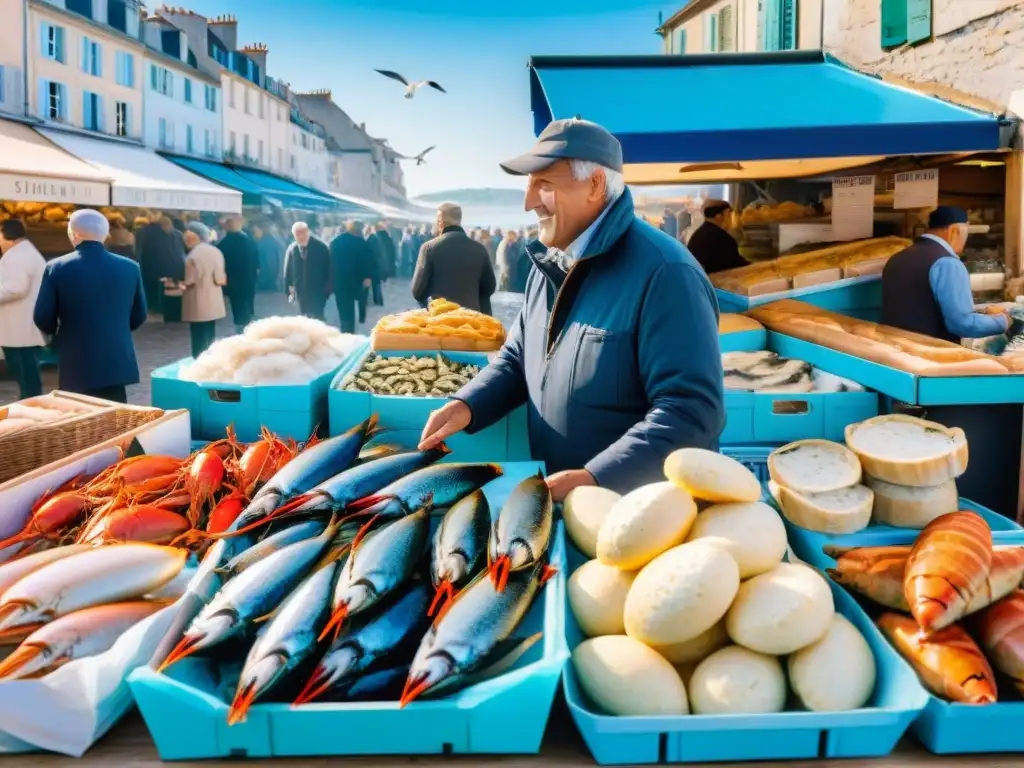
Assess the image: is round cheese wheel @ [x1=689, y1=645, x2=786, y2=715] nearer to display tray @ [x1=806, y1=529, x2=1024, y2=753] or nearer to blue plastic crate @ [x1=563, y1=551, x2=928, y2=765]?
blue plastic crate @ [x1=563, y1=551, x2=928, y2=765]

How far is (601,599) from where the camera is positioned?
5.03 ft

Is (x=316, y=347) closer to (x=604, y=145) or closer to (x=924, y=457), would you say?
(x=604, y=145)

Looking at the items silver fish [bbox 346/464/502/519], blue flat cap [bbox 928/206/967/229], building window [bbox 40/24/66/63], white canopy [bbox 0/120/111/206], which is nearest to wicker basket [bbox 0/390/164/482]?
silver fish [bbox 346/464/502/519]

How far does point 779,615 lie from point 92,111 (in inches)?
982

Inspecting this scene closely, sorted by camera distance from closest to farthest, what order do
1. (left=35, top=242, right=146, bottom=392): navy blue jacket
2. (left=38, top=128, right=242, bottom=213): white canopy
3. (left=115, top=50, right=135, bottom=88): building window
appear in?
1. (left=35, top=242, right=146, bottom=392): navy blue jacket
2. (left=38, top=128, right=242, bottom=213): white canopy
3. (left=115, top=50, right=135, bottom=88): building window

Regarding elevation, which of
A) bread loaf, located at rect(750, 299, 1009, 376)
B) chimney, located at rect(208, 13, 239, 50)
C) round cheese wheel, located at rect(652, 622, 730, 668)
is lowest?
round cheese wheel, located at rect(652, 622, 730, 668)

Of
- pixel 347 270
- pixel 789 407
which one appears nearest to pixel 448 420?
pixel 789 407

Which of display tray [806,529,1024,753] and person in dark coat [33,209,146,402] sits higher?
person in dark coat [33,209,146,402]

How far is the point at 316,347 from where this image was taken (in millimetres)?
3602

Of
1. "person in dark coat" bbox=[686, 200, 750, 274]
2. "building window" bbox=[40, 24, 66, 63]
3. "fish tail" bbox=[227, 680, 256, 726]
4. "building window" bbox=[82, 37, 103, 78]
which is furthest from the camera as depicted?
"building window" bbox=[82, 37, 103, 78]

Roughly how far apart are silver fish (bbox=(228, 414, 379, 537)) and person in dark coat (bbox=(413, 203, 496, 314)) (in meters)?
5.39

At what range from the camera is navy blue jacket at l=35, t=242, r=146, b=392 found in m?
5.76

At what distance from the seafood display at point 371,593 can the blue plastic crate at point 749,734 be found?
0.20 m

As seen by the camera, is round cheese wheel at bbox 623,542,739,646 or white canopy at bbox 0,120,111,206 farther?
white canopy at bbox 0,120,111,206
